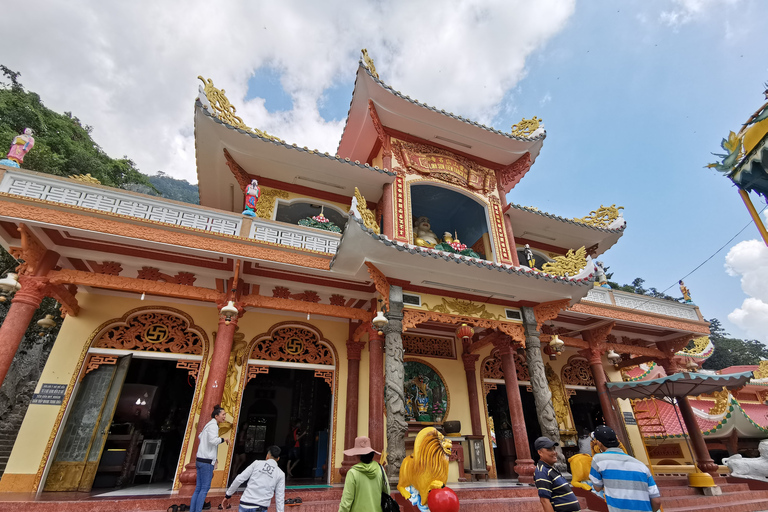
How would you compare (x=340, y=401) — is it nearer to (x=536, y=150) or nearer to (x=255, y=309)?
(x=255, y=309)

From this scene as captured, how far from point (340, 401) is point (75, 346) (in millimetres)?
5841

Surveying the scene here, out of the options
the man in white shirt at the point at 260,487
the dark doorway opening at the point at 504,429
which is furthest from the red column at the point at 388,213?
the dark doorway opening at the point at 504,429

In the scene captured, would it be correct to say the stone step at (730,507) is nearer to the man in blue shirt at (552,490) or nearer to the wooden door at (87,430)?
the man in blue shirt at (552,490)

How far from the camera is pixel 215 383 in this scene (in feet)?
22.9

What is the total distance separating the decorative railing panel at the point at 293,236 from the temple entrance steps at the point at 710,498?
8249 millimetres

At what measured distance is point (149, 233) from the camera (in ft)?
22.6

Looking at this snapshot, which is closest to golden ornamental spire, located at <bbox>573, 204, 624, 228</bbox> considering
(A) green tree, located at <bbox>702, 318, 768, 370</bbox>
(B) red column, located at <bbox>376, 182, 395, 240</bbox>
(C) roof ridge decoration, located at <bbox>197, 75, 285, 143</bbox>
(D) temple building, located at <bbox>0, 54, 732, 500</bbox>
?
(D) temple building, located at <bbox>0, 54, 732, 500</bbox>

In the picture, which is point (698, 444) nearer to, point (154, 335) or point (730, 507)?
point (730, 507)

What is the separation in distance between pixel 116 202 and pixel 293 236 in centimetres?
327

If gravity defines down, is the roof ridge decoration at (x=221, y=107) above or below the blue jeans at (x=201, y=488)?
above

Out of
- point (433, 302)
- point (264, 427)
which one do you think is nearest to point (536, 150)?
point (433, 302)

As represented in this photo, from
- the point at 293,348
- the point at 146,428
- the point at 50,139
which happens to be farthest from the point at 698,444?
the point at 50,139

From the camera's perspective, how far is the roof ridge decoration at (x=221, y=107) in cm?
884

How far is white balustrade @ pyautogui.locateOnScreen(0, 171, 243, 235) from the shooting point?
6594 mm
